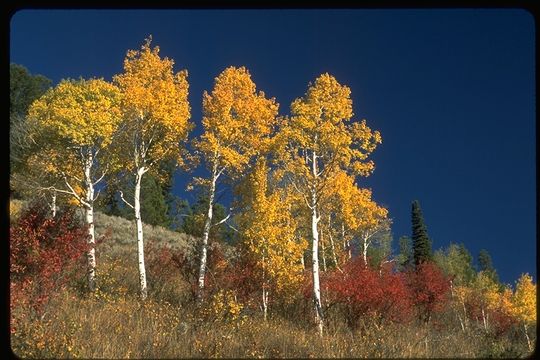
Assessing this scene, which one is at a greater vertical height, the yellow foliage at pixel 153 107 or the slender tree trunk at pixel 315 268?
the yellow foliage at pixel 153 107

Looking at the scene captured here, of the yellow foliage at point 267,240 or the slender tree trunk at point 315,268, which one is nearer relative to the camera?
the slender tree trunk at point 315,268

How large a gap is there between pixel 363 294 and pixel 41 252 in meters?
12.4

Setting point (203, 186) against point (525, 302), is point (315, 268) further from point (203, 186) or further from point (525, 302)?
point (525, 302)

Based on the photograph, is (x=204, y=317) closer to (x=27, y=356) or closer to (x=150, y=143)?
(x=27, y=356)

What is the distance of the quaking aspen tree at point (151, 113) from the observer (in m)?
19.9

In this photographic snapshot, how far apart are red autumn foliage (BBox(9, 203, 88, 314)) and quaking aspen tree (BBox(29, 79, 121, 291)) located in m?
2.19

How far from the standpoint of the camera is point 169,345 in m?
9.19

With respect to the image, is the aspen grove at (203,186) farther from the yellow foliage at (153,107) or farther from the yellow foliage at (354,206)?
the yellow foliage at (354,206)

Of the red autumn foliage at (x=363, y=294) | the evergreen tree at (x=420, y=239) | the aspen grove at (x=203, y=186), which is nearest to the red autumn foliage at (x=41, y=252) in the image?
the aspen grove at (x=203, y=186)

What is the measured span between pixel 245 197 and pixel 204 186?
74.7 inches

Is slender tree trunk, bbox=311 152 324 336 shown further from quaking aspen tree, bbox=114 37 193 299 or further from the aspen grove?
quaking aspen tree, bbox=114 37 193 299

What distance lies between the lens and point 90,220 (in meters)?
18.2

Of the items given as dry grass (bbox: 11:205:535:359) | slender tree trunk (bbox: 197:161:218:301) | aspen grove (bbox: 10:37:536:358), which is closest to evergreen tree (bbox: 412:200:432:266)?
aspen grove (bbox: 10:37:536:358)

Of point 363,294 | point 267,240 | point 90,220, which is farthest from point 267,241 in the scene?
point 90,220
